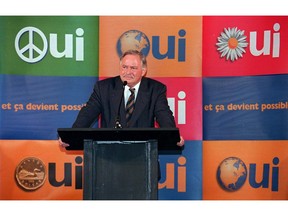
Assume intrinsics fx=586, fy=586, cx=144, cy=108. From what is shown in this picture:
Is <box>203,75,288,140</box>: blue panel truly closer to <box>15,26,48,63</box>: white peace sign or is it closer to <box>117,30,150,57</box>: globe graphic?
<box>117,30,150,57</box>: globe graphic

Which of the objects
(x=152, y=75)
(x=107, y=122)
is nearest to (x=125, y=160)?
(x=107, y=122)

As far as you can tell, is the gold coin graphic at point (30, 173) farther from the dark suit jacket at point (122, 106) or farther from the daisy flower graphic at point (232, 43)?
the daisy flower graphic at point (232, 43)

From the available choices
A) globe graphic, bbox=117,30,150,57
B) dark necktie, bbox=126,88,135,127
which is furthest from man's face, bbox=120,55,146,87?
globe graphic, bbox=117,30,150,57

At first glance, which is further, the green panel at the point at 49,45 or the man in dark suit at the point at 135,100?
the green panel at the point at 49,45

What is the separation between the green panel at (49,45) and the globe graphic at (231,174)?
61.0 inches

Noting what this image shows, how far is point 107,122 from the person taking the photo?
457 cm

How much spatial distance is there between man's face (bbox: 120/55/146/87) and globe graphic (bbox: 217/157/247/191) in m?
1.50

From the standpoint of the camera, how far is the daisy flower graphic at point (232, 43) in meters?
5.66

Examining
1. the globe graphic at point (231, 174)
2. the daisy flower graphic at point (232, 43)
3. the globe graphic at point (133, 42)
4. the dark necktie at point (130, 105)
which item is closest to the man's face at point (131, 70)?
the dark necktie at point (130, 105)

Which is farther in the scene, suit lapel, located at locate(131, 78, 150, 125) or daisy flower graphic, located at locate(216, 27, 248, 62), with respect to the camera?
daisy flower graphic, located at locate(216, 27, 248, 62)

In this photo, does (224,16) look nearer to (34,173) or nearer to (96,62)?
(96,62)

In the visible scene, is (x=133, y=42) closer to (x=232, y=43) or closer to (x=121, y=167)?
(x=232, y=43)

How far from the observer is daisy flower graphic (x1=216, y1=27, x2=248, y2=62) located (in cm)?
566

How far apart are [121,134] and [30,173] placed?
90.7 inches
